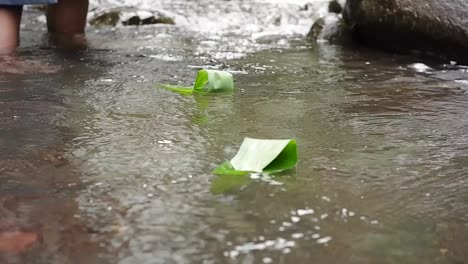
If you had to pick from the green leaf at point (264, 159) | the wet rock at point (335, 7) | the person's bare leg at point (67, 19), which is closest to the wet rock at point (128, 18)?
the person's bare leg at point (67, 19)

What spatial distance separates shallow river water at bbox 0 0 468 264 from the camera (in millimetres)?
928

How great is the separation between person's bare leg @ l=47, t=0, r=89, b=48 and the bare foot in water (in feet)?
3.35

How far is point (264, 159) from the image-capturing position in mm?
1245

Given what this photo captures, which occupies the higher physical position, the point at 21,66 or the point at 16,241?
the point at 16,241

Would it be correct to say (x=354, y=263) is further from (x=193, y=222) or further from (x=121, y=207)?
(x=121, y=207)

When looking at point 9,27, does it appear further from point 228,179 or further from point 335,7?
point 335,7

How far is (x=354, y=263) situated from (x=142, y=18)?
4164 mm

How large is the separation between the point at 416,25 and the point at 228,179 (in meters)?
2.54

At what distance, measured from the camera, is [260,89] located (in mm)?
2215

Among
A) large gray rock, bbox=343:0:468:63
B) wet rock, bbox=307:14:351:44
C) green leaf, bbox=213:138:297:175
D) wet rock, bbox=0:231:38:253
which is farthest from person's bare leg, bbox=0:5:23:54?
wet rock, bbox=0:231:38:253

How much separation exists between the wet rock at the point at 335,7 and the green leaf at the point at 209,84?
11.1 feet

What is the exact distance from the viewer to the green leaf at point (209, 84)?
6.81 ft

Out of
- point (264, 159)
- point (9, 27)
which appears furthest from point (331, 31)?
point (264, 159)

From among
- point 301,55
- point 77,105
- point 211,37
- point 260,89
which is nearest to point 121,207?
point 77,105
